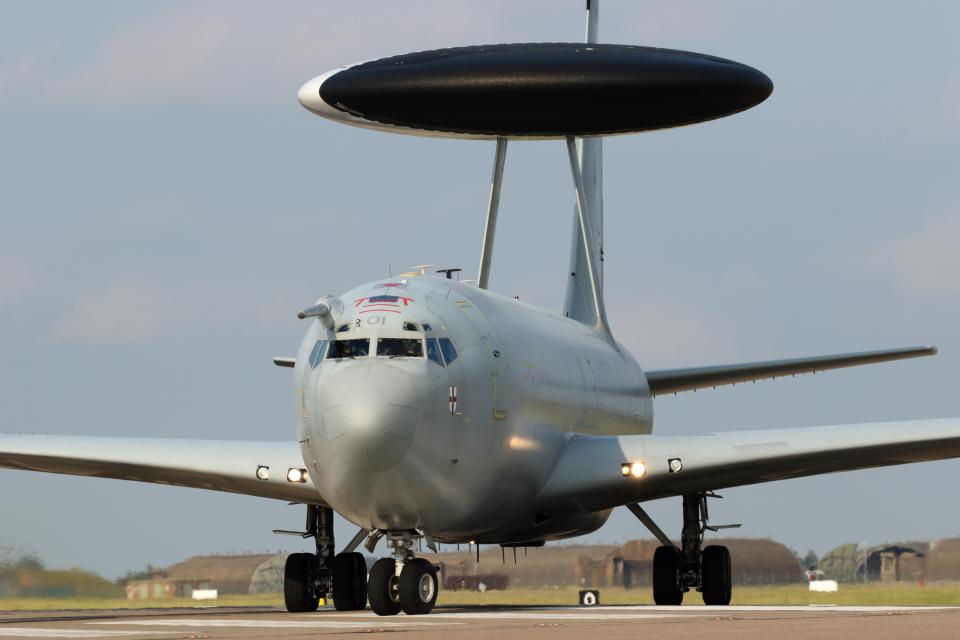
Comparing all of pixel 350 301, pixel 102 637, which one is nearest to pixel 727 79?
pixel 350 301

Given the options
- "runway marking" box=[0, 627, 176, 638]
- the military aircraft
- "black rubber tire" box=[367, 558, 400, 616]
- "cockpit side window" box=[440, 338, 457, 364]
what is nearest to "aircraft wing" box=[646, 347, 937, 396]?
the military aircraft

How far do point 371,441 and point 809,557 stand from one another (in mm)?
23802

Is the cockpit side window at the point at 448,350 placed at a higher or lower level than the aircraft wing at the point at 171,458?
higher

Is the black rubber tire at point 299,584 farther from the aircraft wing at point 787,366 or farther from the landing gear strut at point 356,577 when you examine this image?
the aircraft wing at point 787,366

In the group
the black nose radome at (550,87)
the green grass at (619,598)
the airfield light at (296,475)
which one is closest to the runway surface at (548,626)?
the airfield light at (296,475)

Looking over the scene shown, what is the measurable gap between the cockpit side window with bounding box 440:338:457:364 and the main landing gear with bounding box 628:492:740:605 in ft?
29.4

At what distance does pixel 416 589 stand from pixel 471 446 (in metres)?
2.65

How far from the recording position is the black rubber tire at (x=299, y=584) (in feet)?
91.9

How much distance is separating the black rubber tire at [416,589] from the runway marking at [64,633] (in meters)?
4.94

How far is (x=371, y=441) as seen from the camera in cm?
2216

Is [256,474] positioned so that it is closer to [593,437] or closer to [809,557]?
Result: [593,437]

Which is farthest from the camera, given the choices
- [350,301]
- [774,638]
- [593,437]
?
[593,437]

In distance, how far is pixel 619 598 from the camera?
39.4m

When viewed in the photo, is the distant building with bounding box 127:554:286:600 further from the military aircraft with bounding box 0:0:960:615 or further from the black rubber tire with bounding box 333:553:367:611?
the black rubber tire with bounding box 333:553:367:611
